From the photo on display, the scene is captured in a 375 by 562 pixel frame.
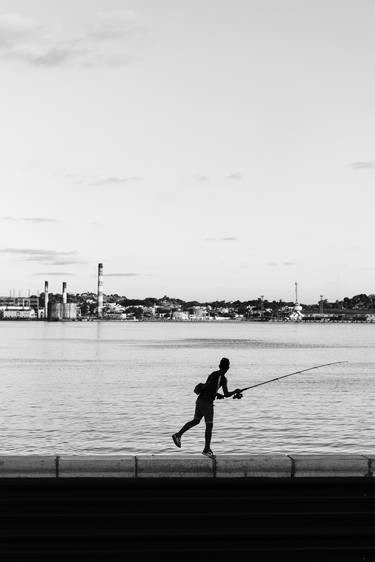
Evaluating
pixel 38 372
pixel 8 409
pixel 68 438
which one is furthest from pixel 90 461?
pixel 38 372

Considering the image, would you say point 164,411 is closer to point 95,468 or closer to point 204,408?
point 204,408

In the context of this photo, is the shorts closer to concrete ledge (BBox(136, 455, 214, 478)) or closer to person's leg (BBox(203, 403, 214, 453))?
person's leg (BBox(203, 403, 214, 453))

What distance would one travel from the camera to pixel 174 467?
12.0 m

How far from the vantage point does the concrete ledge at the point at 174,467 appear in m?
12.0
